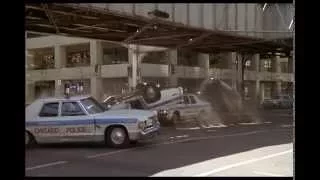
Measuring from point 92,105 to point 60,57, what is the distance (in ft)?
3.47

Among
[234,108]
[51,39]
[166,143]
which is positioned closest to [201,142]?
[166,143]

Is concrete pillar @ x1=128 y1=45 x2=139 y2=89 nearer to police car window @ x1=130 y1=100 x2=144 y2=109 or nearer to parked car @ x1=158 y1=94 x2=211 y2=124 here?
police car window @ x1=130 y1=100 x2=144 y2=109

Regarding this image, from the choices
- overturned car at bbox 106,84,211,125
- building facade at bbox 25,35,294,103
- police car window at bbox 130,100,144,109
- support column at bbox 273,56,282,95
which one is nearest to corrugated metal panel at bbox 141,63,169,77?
building facade at bbox 25,35,294,103

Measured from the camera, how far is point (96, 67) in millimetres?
9438

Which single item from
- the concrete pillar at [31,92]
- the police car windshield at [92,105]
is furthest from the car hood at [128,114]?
the concrete pillar at [31,92]

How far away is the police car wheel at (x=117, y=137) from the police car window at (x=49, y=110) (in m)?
1.14

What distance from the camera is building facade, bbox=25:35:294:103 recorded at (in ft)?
29.9

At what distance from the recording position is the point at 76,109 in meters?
9.89

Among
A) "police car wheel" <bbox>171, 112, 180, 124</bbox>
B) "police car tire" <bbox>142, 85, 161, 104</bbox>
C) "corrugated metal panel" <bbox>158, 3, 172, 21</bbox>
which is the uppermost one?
"corrugated metal panel" <bbox>158, 3, 172, 21</bbox>

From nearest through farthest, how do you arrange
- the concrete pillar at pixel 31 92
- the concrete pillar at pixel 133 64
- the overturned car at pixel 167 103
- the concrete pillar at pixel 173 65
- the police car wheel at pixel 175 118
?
the concrete pillar at pixel 31 92 < the police car wheel at pixel 175 118 < the overturned car at pixel 167 103 < the concrete pillar at pixel 133 64 < the concrete pillar at pixel 173 65

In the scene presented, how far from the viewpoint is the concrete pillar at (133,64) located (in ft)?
31.6

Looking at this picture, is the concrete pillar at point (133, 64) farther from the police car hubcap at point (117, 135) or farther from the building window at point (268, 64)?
the building window at point (268, 64)

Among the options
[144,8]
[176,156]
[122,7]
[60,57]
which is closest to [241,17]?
[144,8]
